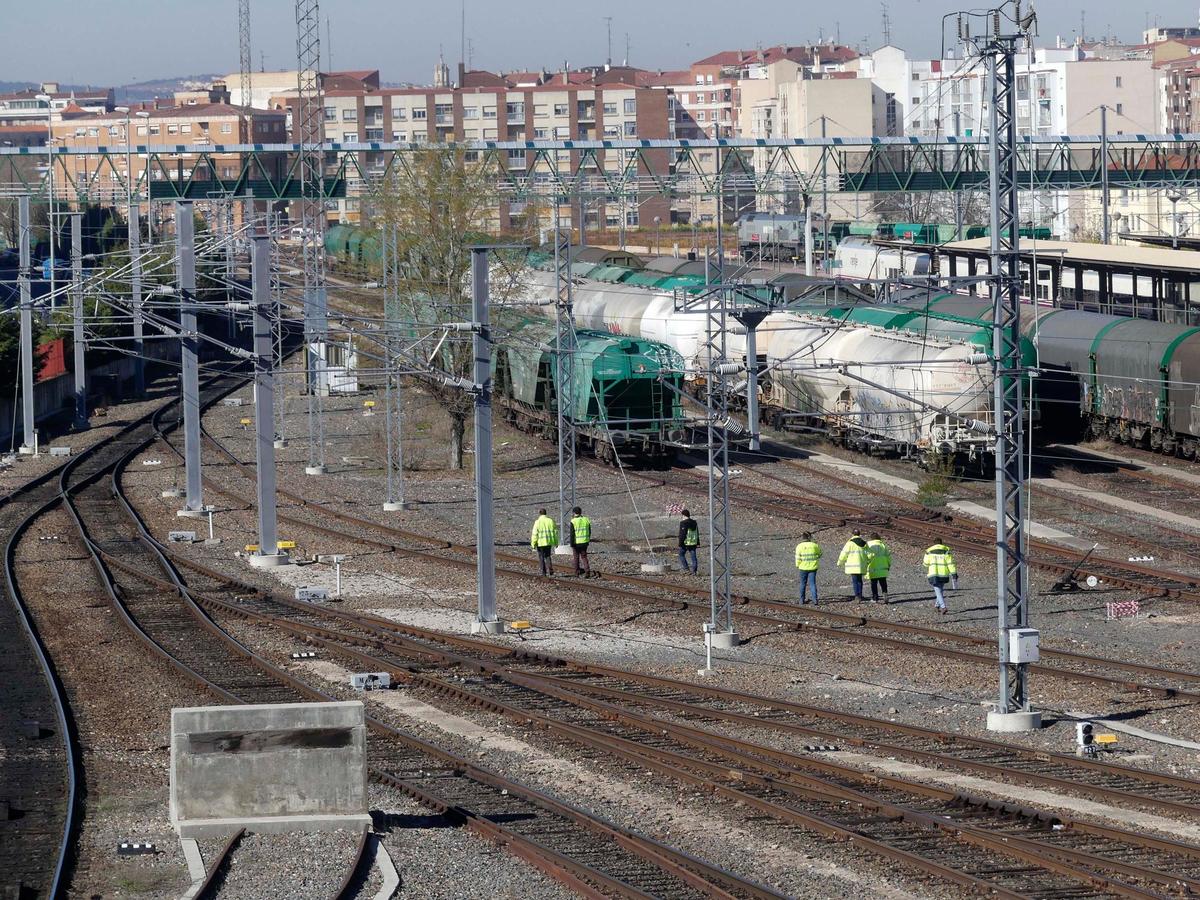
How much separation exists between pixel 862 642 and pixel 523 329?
806 inches

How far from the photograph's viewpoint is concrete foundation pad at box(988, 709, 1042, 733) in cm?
1711

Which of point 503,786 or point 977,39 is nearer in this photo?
point 503,786

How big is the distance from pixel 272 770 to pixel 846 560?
1261cm

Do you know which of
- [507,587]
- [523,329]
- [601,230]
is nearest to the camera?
[507,587]

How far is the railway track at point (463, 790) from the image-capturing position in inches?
475

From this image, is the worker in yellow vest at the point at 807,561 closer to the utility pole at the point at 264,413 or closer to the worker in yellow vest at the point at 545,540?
the worker in yellow vest at the point at 545,540

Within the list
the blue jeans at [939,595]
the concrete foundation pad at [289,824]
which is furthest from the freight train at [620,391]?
the concrete foundation pad at [289,824]

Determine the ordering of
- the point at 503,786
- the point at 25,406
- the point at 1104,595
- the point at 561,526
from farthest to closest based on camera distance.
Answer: the point at 25,406
the point at 561,526
the point at 1104,595
the point at 503,786

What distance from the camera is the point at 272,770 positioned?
13469mm

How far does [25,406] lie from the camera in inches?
1743

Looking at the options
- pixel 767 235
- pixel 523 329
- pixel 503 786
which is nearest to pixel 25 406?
pixel 523 329

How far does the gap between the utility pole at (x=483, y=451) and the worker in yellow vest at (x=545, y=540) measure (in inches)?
140

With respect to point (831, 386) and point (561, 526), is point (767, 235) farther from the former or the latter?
point (561, 526)

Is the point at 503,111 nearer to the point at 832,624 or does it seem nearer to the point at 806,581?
the point at 806,581
